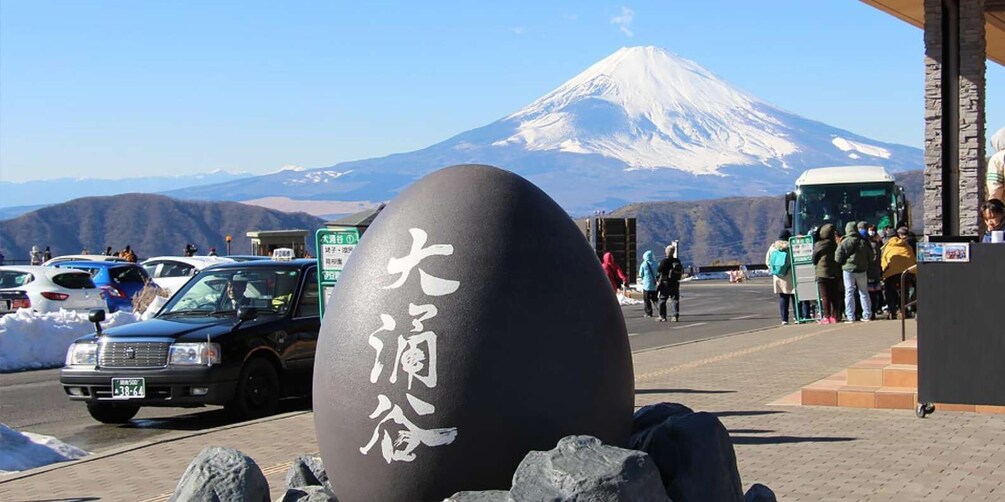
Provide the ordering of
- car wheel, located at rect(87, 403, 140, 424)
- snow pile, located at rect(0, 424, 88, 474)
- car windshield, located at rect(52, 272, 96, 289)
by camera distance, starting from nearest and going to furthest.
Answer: snow pile, located at rect(0, 424, 88, 474) < car wheel, located at rect(87, 403, 140, 424) < car windshield, located at rect(52, 272, 96, 289)

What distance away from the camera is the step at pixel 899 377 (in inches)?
498

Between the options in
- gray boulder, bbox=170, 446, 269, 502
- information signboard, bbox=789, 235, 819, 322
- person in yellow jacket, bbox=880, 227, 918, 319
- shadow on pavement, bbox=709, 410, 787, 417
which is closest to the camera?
gray boulder, bbox=170, 446, 269, 502

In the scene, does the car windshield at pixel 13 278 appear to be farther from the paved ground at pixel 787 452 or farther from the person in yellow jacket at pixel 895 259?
the person in yellow jacket at pixel 895 259

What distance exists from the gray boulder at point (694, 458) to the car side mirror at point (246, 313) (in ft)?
26.8

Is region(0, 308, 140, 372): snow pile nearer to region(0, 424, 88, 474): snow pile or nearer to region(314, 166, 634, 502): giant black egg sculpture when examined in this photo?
region(0, 424, 88, 474): snow pile

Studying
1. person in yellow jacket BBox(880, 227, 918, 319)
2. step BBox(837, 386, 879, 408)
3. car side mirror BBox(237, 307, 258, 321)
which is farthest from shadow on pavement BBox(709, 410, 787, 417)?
person in yellow jacket BBox(880, 227, 918, 319)

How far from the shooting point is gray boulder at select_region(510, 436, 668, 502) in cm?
547

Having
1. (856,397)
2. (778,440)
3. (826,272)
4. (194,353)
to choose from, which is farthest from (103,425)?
(826,272)

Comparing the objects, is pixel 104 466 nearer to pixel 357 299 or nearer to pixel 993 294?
pixel 357 299

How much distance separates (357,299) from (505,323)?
773mm

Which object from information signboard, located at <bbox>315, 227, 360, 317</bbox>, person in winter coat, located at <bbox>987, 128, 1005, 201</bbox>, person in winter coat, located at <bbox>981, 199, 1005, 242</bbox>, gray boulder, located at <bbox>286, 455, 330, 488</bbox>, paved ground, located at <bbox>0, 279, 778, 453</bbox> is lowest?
A: paved ground, located at <bbox>0, 279, 778, 453</bbox>

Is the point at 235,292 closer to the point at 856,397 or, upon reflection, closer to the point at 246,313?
the point at 246,313

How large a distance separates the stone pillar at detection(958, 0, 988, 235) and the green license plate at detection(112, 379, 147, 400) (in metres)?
13.2

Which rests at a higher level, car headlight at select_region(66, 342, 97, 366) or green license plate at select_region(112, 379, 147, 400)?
car headlight at select_region(66, 342, 97, 366)
